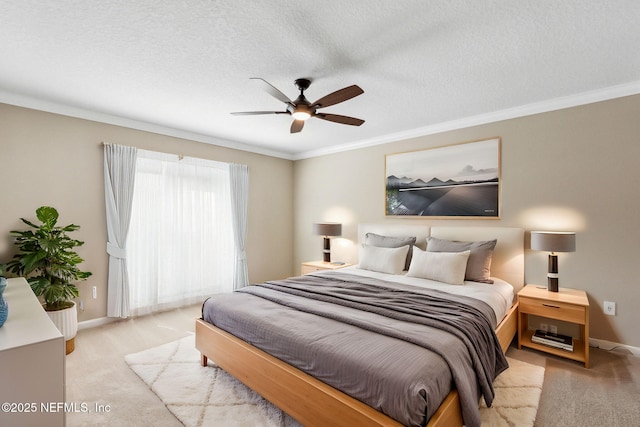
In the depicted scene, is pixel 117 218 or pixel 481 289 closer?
pixel 481 289

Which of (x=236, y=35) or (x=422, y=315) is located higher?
(x=236, y=35)

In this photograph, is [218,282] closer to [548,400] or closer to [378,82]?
[378,82]

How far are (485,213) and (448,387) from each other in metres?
2.64

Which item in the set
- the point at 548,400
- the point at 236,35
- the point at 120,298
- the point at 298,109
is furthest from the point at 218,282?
the point at 548,400

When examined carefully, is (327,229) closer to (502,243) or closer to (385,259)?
(385,259)

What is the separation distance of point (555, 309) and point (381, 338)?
6.66ft

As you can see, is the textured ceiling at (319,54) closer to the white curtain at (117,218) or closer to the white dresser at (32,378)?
the white curtain at (117,218)

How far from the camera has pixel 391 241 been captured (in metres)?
4.06

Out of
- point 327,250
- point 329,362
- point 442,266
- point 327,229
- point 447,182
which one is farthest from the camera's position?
point 327,250

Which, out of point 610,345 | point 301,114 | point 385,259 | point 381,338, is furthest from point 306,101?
point 610,345

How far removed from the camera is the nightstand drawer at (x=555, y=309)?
8.61 feet

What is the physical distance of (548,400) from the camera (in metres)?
2.16

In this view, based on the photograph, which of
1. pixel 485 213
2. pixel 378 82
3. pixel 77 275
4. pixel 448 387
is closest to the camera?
pixel 448 387

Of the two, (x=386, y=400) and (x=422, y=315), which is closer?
(x=386, y=400)
